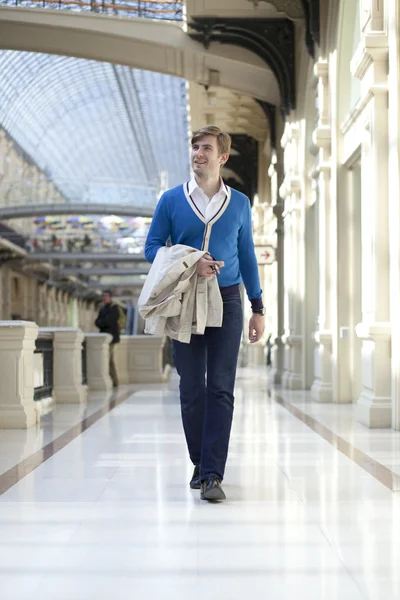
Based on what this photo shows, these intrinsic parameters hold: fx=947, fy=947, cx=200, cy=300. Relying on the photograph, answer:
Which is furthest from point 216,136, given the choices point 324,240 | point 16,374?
point 324,240

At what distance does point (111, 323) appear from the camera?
1717cm

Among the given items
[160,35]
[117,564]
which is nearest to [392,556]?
[117,564]

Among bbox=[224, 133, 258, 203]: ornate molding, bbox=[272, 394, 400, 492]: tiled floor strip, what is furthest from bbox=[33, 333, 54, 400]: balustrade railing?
bbox=[224, 133, 258, 203]: ornate molding

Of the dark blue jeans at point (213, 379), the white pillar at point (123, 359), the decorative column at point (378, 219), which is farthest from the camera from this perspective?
the white pillar at point (123, 359)

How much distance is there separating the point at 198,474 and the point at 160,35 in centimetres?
1388

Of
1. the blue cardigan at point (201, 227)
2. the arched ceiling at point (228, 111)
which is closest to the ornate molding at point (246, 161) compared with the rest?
the arched ceiling at point (228, 111)

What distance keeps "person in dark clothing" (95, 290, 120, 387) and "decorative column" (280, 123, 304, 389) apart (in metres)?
3.02

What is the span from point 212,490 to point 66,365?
26.2 feet

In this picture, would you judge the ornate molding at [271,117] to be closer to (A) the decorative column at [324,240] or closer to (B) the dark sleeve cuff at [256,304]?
(A) the decorative column at [324,240]

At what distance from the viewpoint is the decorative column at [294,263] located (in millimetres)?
15641

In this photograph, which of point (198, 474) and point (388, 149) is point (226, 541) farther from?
point (388, 149)

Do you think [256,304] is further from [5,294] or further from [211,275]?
[5,294]

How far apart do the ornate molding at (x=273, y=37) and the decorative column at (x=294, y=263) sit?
2.31 feet

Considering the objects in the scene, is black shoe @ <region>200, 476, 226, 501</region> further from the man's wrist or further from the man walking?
the man's wrist
